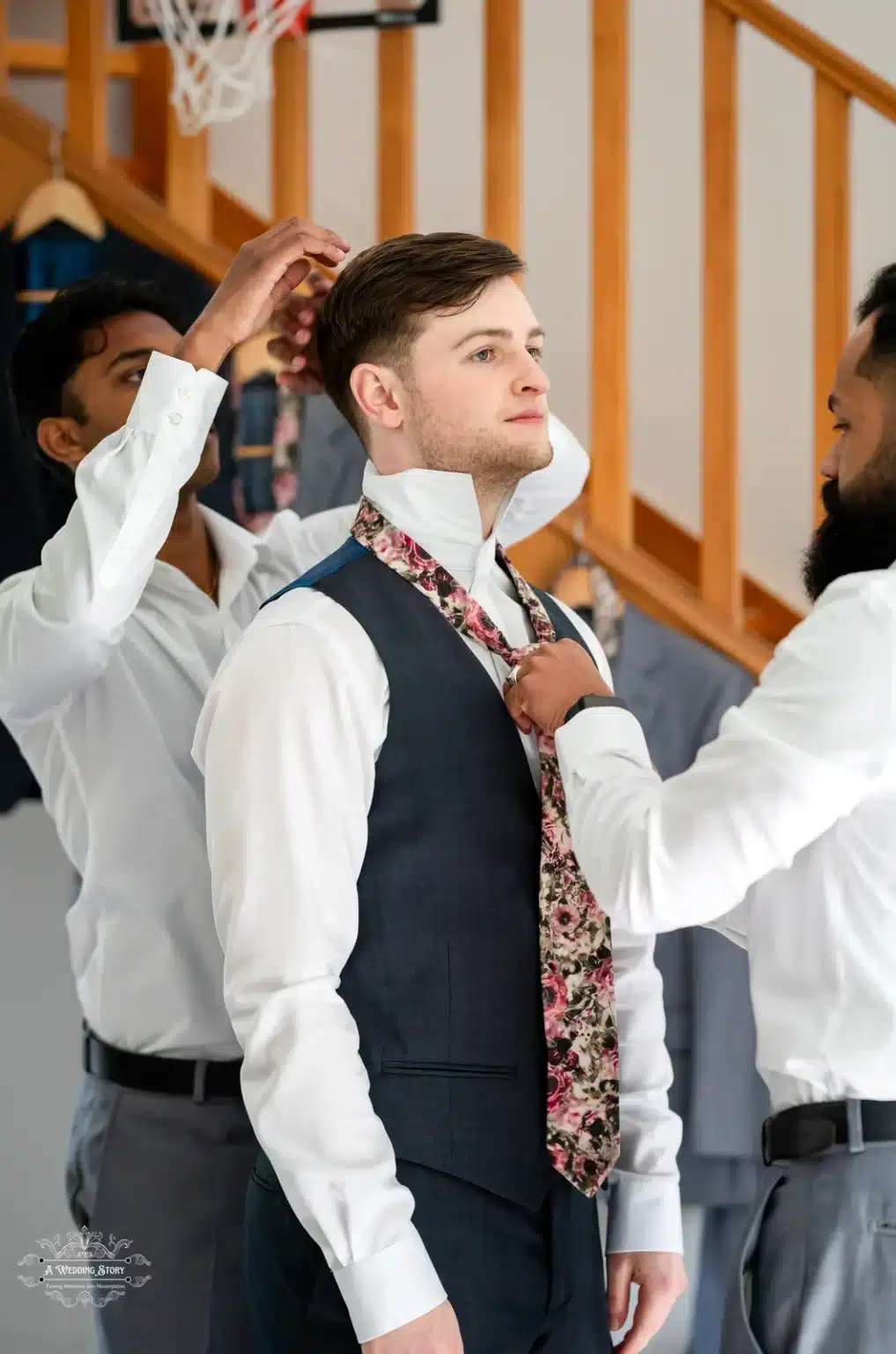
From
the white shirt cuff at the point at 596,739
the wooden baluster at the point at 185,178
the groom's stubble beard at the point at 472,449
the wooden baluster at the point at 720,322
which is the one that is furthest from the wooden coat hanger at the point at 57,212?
the white shirt cuff at the point at 596,739

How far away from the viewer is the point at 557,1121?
4.32 feet

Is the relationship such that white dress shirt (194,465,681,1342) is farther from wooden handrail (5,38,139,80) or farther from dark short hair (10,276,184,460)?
wooden handrail (5,38,139,80)

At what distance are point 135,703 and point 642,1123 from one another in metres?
0.72

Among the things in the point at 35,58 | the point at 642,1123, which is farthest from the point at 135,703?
the point at 35,58

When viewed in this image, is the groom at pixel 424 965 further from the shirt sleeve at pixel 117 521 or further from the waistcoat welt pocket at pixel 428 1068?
the shirt sleeve at pixel 117 521

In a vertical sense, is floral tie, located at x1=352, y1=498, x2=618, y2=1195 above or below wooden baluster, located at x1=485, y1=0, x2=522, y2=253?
below

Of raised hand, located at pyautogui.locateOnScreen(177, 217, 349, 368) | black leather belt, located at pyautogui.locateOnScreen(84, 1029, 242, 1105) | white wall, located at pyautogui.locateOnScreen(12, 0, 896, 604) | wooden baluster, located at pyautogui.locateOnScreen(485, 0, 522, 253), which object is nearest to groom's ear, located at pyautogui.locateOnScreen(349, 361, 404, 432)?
raised hand, located at pyautogui.locateOnScreen(177, 217, 349, 368)

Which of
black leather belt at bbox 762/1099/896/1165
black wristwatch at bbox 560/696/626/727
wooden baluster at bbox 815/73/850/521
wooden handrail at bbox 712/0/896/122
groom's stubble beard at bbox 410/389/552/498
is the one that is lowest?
black leather belt at bbox 762/1099/896/1165

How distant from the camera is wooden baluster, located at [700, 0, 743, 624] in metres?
2.58

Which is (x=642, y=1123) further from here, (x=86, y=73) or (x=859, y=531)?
(x=86, y=73)

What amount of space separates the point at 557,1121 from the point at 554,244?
269cm

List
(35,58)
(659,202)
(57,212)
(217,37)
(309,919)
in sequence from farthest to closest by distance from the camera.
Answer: (659,202), (35,58), (217,37), (57,212), (309,919)

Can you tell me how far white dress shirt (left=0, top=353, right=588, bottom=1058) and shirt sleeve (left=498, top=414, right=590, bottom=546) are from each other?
1 centimetres

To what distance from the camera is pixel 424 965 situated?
4.30 ft
